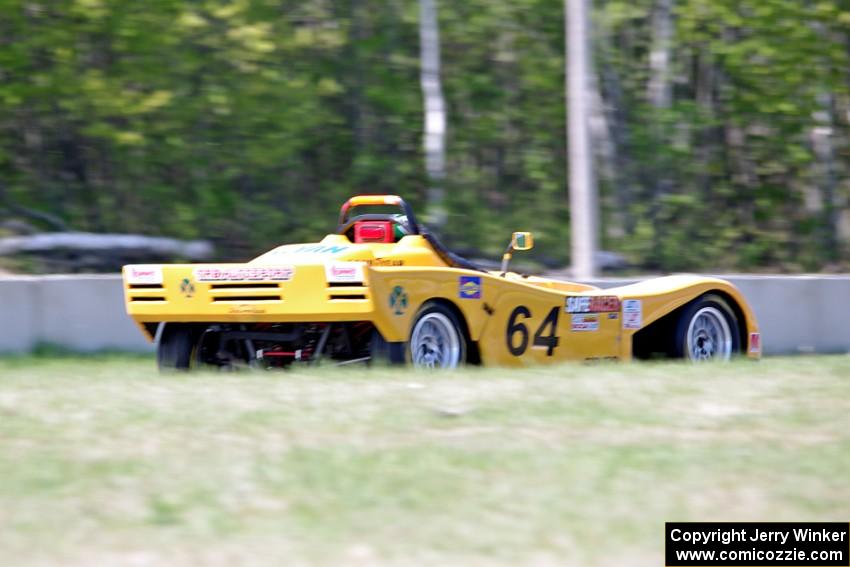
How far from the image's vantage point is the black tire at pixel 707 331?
1087 centimetres

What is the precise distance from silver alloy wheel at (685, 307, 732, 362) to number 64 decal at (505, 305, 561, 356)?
5.22 ft

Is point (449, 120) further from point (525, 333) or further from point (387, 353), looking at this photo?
point (387, 353)

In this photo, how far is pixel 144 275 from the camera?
29.5ft

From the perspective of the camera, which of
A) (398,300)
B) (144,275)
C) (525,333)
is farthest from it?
(525,333)

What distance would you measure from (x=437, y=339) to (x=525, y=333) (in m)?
0.87

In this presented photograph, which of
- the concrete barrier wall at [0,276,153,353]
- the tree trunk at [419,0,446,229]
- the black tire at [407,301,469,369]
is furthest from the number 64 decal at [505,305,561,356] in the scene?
the tree trunk at [419,0,446,229]

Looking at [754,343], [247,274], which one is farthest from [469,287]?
[754,343]

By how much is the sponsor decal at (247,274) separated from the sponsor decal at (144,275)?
310mm

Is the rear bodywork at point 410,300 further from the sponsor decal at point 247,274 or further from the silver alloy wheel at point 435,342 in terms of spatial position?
the silver alloy wheel at point 435,342

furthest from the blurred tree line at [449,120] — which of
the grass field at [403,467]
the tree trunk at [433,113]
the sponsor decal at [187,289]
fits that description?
the grass field at [403,467]

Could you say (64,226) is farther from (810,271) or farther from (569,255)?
(810,271)

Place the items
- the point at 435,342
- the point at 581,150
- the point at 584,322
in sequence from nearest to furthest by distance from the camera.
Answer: the point at 435,342 → the point at 584,322 → the point at 581,150

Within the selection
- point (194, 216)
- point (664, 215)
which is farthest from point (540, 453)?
point (664, 215)

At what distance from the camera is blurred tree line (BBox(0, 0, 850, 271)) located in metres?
17.2
